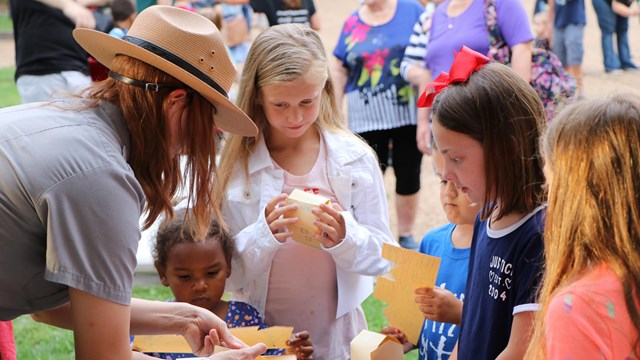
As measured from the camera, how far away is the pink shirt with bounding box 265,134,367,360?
320 centimetres

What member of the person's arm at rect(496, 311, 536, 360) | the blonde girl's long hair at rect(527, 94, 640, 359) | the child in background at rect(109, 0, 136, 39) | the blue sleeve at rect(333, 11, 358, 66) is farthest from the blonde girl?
the child in background at rect(109, 0, 136, 39)

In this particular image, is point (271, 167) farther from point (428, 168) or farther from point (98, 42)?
point (428, 168)

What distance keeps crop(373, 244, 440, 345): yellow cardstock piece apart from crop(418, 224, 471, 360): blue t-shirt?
5 centimetres

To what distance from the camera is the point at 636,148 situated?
167cm

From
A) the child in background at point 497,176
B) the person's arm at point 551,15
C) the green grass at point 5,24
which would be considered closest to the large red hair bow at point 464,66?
the child in background at point 497,176

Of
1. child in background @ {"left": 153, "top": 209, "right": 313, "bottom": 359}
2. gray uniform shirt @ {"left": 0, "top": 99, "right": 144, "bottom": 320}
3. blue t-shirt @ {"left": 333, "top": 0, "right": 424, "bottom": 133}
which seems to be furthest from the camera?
blue t-shirt @ {"left": 333, "top": 0, "right": 424, "bottom": 133}

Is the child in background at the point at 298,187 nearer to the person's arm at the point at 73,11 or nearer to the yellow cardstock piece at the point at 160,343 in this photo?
the yellow cardstock piece at the point at 160,343

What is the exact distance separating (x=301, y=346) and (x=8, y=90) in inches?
445

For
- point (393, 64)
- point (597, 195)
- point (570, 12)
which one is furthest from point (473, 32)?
point (570, 12)

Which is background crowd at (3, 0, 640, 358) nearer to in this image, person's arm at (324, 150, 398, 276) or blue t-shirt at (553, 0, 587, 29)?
person's arm at (324, 150, 398, 276)

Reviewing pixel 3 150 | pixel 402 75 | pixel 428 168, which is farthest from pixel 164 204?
pixel 428 168

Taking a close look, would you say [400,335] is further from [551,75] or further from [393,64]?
[393,64]

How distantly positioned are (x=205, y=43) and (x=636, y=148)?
43.4 inches

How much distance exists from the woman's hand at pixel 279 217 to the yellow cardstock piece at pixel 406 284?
0.36 metres
